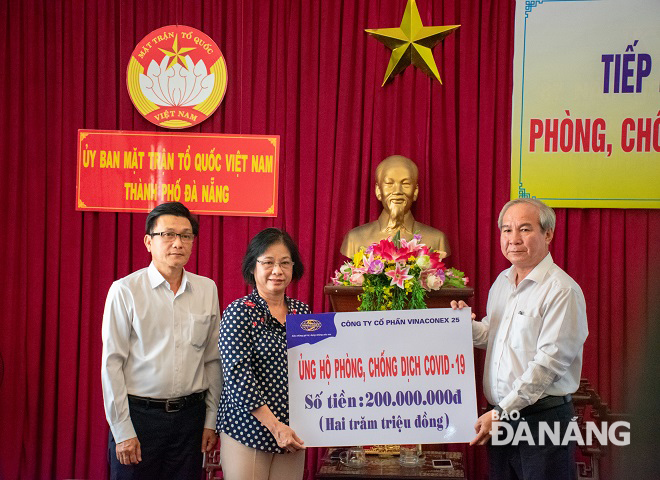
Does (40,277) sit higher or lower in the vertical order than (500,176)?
lower

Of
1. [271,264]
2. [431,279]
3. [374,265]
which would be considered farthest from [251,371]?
[431,279]

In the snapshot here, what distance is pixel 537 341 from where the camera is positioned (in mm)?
2490

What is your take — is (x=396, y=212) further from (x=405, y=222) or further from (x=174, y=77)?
(x=174, y=77)

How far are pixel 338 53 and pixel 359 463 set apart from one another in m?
2.37

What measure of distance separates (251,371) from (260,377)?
64 mm

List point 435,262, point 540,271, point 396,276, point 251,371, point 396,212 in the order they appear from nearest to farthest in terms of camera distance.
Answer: point 251,371, point 540,271, point 396,276, point 435,262, point 396,212

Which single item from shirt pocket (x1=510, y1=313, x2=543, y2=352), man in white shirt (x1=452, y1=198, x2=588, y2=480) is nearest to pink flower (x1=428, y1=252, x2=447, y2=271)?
man in white shirt (x1=452, y1=198, x2=588, y2=480)

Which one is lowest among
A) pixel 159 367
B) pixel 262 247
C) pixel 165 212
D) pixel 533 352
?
pixel 159 367

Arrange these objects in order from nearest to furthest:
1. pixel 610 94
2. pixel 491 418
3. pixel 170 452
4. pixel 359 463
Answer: pixel 491 418 → pixel 170 452 → pixel 359 463 → pixel 610 94

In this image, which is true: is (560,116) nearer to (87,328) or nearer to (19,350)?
(87,328)

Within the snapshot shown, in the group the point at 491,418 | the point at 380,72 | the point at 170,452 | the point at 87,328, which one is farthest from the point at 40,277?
the point at 491,418

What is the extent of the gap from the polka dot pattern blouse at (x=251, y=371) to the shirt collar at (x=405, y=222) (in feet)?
5.26

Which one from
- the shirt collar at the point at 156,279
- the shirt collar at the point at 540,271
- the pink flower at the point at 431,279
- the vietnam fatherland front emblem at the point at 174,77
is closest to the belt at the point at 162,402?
the shirt collar at the point at 156,279

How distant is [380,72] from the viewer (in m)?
4.18
